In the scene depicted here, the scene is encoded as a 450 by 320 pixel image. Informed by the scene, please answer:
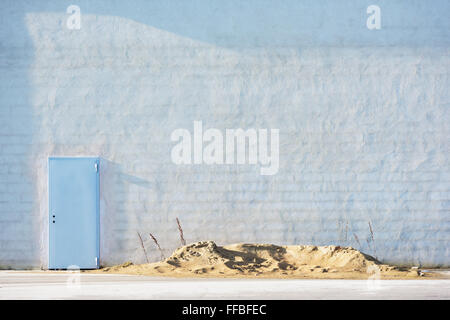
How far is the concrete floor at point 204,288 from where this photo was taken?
29.8ft

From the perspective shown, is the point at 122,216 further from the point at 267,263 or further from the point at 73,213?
the point at 267,263

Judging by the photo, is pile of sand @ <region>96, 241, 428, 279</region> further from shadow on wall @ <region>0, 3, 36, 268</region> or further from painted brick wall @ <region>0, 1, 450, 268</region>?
shadow on wall @ <region>0, 3, 36, 268</region>

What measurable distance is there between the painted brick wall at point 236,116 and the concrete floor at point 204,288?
5.99 feet

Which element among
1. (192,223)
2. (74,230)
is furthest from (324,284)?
(74,230)

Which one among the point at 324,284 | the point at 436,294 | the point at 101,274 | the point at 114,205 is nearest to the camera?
the point at 436,294

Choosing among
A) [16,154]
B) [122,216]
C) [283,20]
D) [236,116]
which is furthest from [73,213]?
[283,20]

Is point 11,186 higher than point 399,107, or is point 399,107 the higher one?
point 399,107

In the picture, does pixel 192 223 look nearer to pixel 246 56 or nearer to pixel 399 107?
pixel 246 56

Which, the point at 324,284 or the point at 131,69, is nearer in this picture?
the point at 324,284

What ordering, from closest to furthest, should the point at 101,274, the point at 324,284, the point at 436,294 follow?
the point at 436,294
the point at 324,284
the point at 101,274

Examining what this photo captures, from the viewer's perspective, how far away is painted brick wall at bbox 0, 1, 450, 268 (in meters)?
12.7

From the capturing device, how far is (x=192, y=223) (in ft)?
41.7

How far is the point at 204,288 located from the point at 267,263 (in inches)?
97.4

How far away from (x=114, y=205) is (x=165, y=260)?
1.45m
